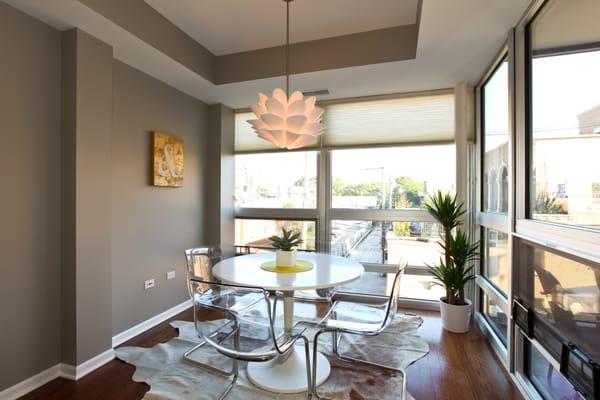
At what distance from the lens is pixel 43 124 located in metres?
2.07

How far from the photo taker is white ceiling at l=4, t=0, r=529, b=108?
1.95 metres

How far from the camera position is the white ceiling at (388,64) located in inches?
76.7

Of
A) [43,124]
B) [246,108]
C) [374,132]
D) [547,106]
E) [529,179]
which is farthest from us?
[246,108]

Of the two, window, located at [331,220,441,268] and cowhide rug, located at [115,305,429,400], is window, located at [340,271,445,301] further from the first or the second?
cowhide rug, located at [115,305,429,400]

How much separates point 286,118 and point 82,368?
232 cm

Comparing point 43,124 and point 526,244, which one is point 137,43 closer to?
point 43,124

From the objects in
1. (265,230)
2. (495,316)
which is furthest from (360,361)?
(265,230)

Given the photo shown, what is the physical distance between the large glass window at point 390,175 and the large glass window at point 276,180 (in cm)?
33

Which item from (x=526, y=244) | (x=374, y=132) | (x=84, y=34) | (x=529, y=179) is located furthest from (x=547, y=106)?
(x=84, y=34)

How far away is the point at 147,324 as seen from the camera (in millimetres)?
2918

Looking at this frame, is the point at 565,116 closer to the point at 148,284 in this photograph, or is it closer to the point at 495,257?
the point at 495,257

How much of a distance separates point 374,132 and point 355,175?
0.56 metres

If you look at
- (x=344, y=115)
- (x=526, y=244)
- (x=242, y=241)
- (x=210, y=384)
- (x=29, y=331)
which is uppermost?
(x=344, y=115)

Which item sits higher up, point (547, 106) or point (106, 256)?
point (547, 106)
